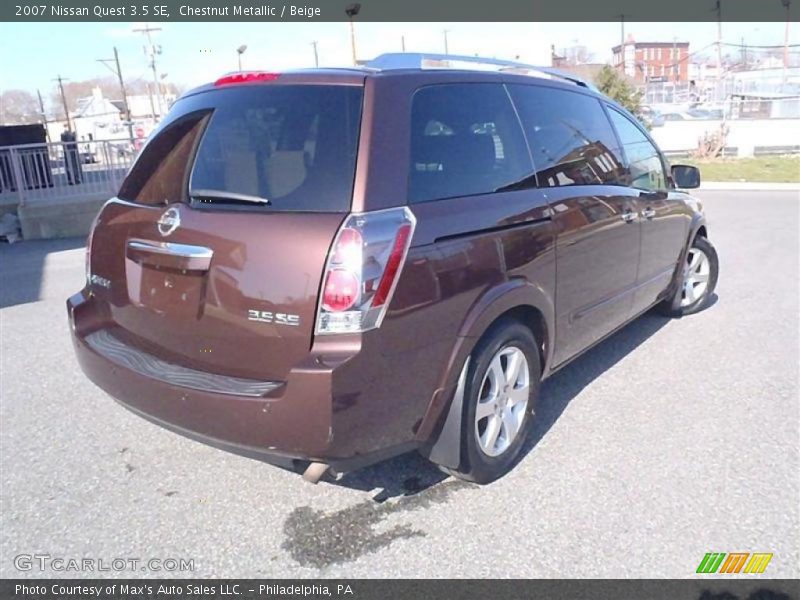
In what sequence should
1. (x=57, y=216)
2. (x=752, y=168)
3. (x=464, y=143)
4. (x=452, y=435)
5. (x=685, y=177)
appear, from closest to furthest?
(x=452, y=435) → (x=464, y=143) → (x=685, y=177) → (x=57, y=216) → (x=752, y=168)

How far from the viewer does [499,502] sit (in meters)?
2.89

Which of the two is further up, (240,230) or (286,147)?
(286,147)

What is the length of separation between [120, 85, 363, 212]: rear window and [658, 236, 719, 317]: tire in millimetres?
3887

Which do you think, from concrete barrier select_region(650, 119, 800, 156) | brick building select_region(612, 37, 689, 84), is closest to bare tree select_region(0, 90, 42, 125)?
concrete barrier select_region(650, 119, 800, 156)

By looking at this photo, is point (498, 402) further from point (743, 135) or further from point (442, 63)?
point (743, 135)

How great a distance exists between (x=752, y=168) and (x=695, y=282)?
17.0 m

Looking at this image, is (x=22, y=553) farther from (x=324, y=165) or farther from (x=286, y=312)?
(x=324, y=165)

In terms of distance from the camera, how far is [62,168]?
11297mm

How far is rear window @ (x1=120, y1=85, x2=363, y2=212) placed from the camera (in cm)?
239

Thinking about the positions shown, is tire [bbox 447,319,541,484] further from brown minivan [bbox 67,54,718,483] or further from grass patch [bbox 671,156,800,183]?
grass patch [bbox 671,156,800,183]

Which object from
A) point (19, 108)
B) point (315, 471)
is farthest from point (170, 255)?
point (19, 108)

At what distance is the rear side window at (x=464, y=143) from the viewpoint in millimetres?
2602

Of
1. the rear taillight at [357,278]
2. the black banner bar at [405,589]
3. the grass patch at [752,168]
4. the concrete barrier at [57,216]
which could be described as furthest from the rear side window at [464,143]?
the grass patch at [752,168]

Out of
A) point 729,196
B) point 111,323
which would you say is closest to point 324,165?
point 111,323
